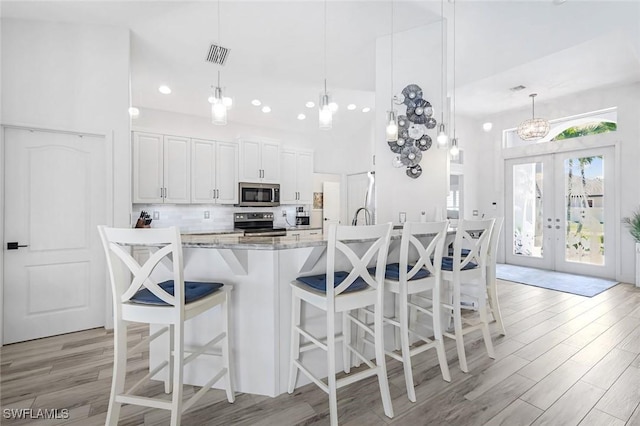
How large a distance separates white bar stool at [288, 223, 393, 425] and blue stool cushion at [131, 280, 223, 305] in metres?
0.52

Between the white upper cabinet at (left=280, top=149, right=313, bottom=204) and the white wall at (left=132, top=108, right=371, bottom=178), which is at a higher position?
the white wall at (left=132, top=108, right=371, bottom=178)

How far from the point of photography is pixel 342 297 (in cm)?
168

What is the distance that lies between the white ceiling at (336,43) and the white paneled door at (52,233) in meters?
1.29

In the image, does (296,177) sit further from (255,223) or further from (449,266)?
(449,266)

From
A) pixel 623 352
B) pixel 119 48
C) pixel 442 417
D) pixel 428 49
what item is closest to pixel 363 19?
pixel 428 49

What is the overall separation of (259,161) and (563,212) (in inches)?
229

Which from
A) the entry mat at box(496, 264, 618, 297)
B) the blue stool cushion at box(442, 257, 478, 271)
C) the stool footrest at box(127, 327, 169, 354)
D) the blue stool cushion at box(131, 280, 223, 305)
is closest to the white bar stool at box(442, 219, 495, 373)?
the blue stool cushion at box(442, 257, 478, 271)

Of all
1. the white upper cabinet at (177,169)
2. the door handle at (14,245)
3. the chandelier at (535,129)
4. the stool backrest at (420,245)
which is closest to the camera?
the stool backrest at (420,245)

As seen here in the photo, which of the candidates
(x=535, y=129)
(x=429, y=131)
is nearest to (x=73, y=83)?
(x=429, y=131)

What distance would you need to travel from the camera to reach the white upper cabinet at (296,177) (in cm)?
571

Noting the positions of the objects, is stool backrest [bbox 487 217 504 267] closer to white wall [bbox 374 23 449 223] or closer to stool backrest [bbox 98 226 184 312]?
white wall [bbox 374 23 449 223]

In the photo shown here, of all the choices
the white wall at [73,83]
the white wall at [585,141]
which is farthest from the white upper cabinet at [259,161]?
the white wall at [585,141]

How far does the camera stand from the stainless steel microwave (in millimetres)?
5184

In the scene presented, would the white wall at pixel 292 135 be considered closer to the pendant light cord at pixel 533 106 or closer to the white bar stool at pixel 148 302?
the pendant light cord at pixel 533 106
